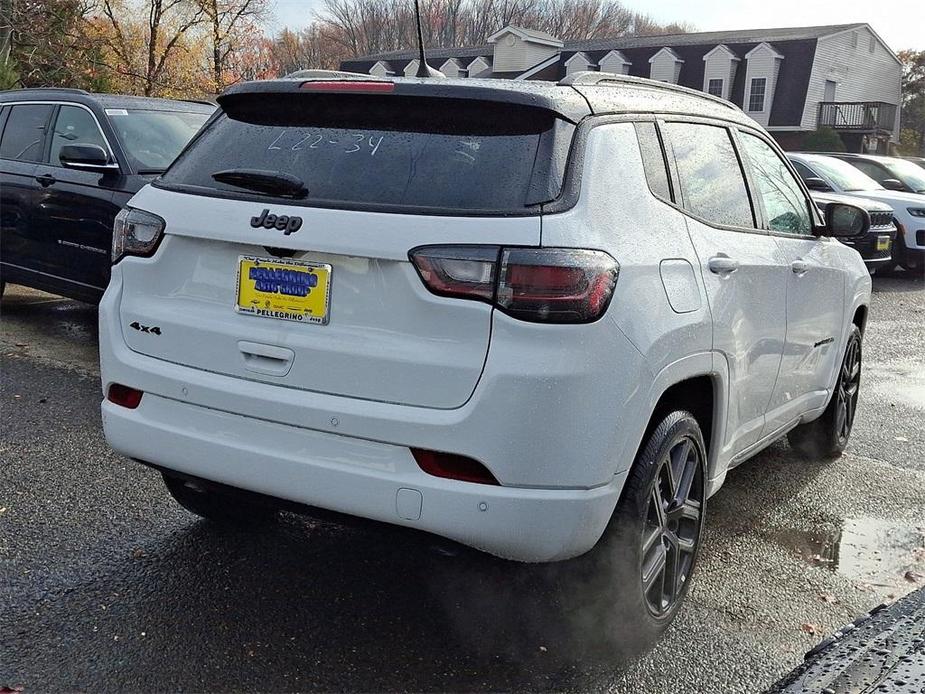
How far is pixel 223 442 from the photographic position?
316 cm

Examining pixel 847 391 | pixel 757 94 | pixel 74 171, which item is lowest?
pixel 847 391

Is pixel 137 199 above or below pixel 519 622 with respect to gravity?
above

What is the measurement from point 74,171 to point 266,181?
4974 millimetres

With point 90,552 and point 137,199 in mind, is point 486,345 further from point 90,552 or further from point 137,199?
point 90,552

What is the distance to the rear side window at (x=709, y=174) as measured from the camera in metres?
3.72

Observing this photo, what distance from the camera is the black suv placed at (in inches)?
285

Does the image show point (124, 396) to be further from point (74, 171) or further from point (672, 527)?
point (74, 171)

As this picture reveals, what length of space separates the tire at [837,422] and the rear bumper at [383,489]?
3003 millimetres

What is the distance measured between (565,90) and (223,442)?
1.56 meters

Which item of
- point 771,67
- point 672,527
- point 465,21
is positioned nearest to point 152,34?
point 672,527

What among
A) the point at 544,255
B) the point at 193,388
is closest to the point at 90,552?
the point at 193,388

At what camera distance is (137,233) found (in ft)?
11.3

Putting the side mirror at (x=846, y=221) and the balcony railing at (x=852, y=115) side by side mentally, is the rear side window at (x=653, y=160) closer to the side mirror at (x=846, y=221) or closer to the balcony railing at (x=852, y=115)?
the side mirror at (x=846, y=221)

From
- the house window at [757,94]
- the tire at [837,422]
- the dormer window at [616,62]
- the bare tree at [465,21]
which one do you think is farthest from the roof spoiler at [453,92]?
the bare tree at [465,21]
